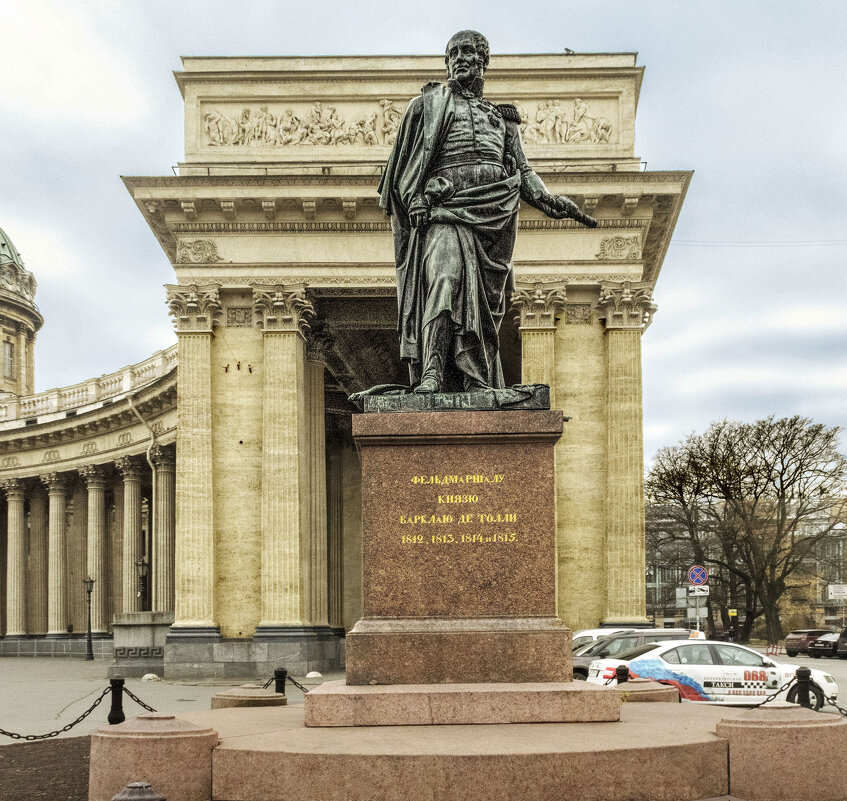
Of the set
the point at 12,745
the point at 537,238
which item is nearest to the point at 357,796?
the point at 12,745

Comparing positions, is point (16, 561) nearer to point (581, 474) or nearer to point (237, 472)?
point (237, 472)

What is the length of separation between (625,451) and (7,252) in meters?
83.9

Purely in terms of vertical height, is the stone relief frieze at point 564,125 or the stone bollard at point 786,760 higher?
the stone relief frieze at point 564,125

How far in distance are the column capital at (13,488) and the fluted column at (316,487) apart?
3681 cm

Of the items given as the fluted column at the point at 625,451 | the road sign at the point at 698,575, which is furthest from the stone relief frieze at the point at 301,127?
the road sign at the point at 698,575

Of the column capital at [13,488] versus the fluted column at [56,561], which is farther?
the column capital at [13,488]

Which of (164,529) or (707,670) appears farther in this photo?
(164,529)

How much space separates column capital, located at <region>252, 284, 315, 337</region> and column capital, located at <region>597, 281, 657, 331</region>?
8661mm

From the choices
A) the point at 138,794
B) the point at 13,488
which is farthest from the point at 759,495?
the point at 138,794

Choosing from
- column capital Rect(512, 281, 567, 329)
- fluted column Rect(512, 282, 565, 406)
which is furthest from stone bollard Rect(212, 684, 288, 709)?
column capital Rect(512, 281, 567, 329)

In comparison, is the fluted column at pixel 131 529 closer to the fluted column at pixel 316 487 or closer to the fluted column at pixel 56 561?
the fluted column at pixel 56 561

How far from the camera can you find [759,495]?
6194 centimetres

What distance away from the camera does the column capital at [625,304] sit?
3456cm

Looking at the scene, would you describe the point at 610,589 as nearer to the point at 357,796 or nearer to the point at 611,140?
the point at 611,140
